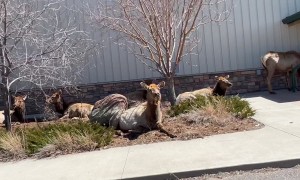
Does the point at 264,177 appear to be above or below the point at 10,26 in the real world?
below

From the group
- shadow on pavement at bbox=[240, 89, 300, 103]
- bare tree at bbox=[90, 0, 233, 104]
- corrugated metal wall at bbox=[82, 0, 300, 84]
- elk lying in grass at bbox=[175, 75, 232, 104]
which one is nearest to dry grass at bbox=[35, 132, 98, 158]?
elk lying in grass at bbox=[175, 75, 232, 104]

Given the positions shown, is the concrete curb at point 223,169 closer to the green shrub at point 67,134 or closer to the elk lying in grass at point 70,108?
the green shrub at point 67,134

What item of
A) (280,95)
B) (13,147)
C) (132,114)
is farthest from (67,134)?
(280,95)

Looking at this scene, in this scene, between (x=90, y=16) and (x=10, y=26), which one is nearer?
(x=10, y=26)

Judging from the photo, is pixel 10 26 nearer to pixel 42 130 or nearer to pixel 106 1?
pixel 42 130

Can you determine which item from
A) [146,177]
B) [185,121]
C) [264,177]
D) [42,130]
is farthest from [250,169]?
[42,130]

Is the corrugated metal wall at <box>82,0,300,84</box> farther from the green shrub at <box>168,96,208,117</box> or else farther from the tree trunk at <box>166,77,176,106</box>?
the green shrub at <box>168,96,208,117</box>

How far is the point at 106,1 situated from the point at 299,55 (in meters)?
6.92

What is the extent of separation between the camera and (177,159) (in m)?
7.27

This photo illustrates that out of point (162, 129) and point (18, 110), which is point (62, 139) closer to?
point (162, 129)

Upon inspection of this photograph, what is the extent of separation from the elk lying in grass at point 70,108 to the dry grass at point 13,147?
4.03 meters

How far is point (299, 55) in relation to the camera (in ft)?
49.1

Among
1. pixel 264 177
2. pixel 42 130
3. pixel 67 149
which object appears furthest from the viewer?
pixel 42 130

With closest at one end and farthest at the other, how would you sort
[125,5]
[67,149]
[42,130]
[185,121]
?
[67,149]
[42,130]
[185,121]
[125,5]
